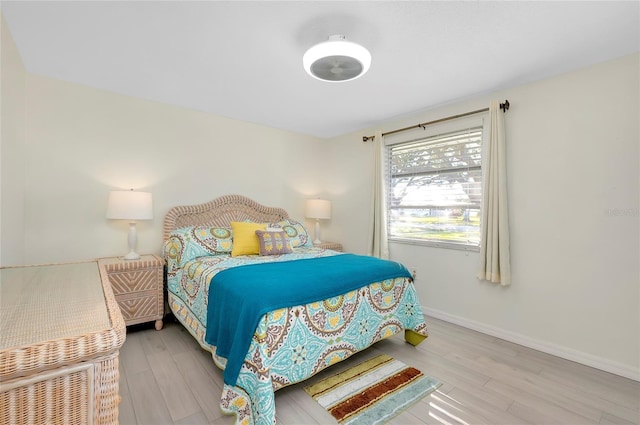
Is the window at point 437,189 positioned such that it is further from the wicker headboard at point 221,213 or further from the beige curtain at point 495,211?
the wicker headboard at point 221,213

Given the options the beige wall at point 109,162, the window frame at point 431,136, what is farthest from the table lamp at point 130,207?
the window frame at point 431,136

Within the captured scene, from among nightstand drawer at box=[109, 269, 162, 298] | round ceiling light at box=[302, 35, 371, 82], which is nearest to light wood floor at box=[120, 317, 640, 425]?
nightstand drawer at box=[109, 269, 162, 298]

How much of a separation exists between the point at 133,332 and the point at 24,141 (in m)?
1.94

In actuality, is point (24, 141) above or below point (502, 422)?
above

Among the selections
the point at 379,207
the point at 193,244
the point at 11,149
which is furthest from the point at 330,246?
the point at 11,149

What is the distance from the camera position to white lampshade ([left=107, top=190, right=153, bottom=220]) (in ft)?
8.52

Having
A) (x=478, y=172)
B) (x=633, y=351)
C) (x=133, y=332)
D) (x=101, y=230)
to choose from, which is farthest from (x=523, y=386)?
(x=101, y=230)

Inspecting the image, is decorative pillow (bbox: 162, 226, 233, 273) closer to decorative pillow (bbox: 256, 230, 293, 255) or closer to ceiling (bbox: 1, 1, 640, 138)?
decorative pillow (bbox: 256, 230, 293, 255)

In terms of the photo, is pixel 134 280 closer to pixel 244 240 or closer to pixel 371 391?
pixel 244 240

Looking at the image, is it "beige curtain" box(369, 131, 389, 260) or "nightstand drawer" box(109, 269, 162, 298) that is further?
"beige curtain" box(369, 131, 389, 260)

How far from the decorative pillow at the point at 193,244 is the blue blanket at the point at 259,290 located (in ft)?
2.60

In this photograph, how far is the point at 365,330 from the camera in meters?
2.15

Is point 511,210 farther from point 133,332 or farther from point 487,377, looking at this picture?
point 133,332

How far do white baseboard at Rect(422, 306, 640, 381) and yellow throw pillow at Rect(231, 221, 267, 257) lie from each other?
2206mm
